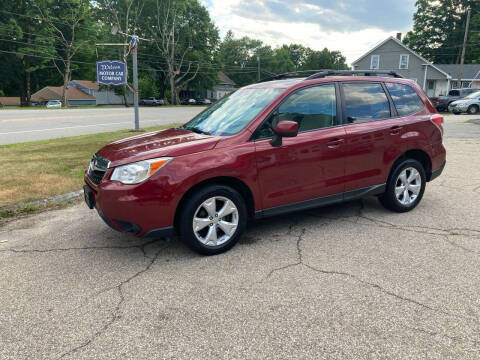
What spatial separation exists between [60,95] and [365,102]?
7575 cm

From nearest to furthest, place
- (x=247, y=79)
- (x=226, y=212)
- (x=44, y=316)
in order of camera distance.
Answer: (x=44, y=316) < (x=226, y=212) < (x=247, y=79)

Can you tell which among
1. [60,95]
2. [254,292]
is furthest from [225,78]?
[254,292]

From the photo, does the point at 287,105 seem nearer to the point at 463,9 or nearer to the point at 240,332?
the point at 240,332

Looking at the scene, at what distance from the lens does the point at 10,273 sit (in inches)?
137

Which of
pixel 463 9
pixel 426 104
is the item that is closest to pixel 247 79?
pixel 463 9

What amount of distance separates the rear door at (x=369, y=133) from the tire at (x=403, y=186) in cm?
16

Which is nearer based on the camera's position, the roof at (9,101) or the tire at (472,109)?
the tire at (472,109)

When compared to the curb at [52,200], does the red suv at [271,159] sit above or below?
above

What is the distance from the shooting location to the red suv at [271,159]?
352 cm

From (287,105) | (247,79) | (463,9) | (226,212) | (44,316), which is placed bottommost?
(44,316)

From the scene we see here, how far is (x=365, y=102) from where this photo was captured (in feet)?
15.4

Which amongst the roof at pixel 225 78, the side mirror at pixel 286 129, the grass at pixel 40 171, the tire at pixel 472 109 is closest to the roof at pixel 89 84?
the roof at pixel 225 78

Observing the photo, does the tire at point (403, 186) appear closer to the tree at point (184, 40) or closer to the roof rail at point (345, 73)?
the roof rail at point (345, 73)

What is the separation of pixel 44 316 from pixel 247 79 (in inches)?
3526
